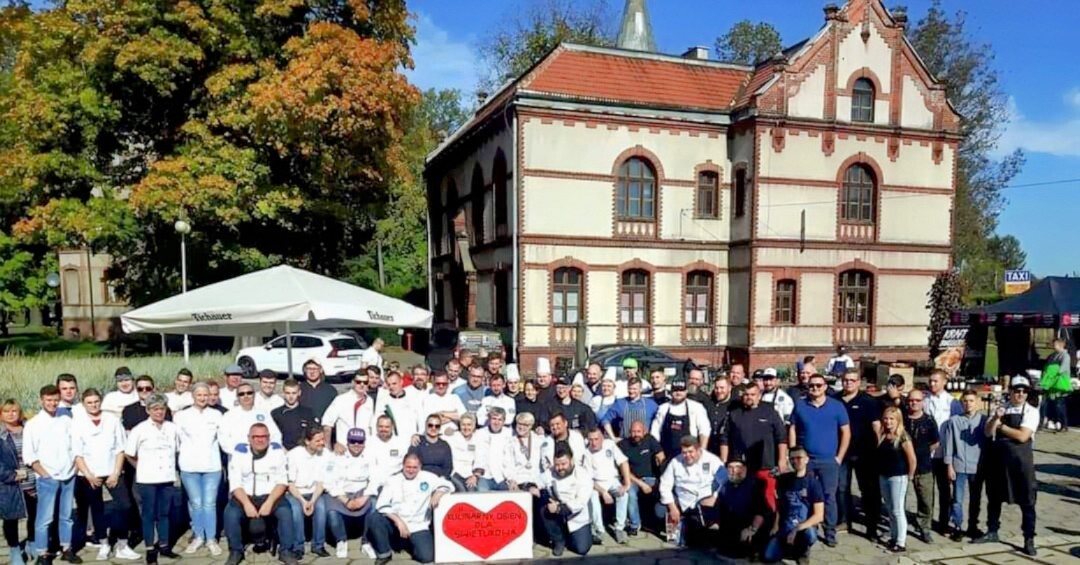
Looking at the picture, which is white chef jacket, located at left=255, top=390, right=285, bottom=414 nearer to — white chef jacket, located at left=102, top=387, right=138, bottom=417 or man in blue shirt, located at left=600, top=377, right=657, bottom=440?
white chef jacket, located at left=102, top=387, right=138, bottom=417

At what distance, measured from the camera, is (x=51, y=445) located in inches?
266

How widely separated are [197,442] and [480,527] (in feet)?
10.1

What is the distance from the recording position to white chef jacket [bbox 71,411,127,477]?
690 centimetres

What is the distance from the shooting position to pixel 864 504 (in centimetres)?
793

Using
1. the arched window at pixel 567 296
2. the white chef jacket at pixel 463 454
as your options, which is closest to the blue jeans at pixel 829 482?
the white chef jacket at pixel 463 454

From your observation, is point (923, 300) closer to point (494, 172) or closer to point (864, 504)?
point (494, 172)

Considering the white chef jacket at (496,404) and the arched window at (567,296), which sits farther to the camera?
the arched window at (567,296)

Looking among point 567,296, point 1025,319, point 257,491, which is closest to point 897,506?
point 257,491

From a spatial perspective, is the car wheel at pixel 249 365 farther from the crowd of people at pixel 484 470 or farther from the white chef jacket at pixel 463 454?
the white chef jacket at pixel 463 454

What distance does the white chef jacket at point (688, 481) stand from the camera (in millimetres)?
7637

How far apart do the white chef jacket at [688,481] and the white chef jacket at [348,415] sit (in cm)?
351

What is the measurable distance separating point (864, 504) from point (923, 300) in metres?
18.3

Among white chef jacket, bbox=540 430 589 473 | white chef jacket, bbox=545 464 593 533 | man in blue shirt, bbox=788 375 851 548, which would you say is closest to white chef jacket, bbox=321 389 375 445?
white chef jacket, bbox=540 430 589 473

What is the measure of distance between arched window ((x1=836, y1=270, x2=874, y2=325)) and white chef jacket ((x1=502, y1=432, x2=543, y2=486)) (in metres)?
17.9
